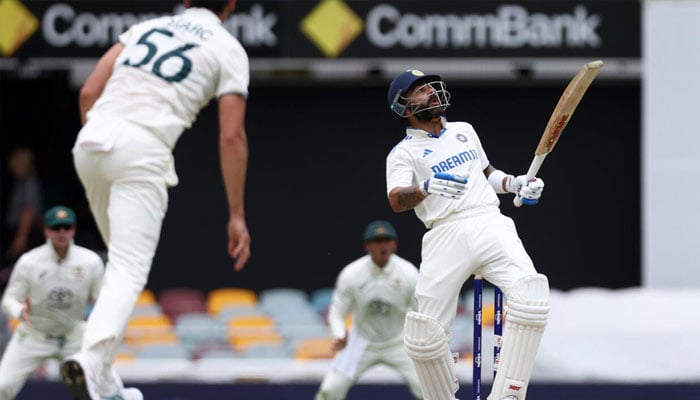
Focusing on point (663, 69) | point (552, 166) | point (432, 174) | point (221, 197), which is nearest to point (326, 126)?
point (221, 197)

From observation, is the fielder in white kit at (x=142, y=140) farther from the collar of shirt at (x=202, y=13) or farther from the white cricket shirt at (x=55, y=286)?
the white cricket shirt at (x=55, y=286)

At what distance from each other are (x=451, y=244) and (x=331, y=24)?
6666 mm

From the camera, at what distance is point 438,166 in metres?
6.25

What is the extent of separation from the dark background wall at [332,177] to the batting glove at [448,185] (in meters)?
7.66

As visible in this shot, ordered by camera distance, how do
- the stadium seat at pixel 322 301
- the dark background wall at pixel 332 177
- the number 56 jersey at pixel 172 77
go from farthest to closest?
the dark background wall at pixel 332 177 → the stadium seat at pixel 322 301 → the number 56 jersey at pixel 172 77

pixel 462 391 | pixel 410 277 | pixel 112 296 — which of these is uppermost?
pixel 112 296

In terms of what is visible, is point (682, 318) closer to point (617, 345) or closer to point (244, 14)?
point (617, 345)

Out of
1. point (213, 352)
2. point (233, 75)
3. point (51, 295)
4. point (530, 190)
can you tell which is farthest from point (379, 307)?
point (233, 75)

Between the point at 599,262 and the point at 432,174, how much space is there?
26.2 feet

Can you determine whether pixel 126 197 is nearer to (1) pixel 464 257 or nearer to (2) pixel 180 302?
(1) pixel 464 257

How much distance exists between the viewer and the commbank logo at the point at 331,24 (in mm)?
12617

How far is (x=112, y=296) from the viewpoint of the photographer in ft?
17.5

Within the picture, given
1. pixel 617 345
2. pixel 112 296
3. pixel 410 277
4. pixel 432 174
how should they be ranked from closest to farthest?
pixel 112 296
pixel 432 174
pixel 410 277
pixel 617 345

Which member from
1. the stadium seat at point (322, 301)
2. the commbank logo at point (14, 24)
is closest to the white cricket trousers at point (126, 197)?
the stadium seat at point (322, 301)
